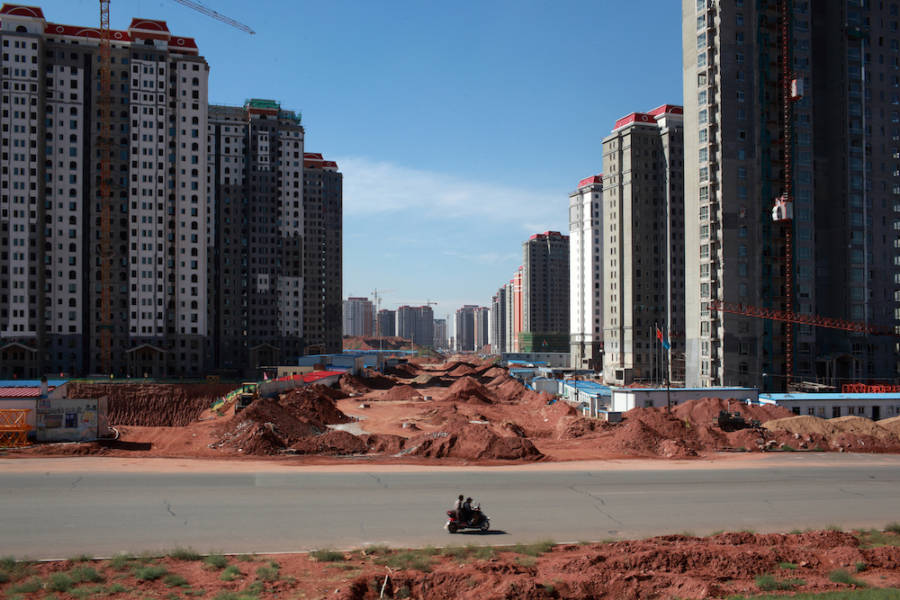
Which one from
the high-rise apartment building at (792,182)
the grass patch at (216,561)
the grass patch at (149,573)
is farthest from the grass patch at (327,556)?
the high-rise apartment building at (792,182)

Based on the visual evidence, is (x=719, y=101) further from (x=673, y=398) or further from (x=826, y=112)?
(x=673, y=398)

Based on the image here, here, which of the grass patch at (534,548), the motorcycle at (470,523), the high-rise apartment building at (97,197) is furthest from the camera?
the high-rise apartment building at (97,197)

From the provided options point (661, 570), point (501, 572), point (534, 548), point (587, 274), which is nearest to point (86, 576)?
point (501, 572)

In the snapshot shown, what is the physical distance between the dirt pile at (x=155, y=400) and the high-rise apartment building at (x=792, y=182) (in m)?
70.0

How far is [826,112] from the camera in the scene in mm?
97375

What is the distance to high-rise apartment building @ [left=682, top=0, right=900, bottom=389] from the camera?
86438 mm

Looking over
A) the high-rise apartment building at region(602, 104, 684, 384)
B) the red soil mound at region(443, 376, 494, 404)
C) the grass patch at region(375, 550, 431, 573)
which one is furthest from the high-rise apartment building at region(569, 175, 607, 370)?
the grass patch at region(375, 550, 431, 573)

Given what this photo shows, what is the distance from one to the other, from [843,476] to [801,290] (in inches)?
2395

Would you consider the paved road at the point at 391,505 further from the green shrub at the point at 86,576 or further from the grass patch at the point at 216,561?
the green shrub at the point at 86,576

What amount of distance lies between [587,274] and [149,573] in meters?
169

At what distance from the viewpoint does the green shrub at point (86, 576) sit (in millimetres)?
18922

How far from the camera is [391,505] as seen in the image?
29547 mm

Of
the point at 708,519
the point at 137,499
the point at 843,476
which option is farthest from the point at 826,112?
the point at 137,499

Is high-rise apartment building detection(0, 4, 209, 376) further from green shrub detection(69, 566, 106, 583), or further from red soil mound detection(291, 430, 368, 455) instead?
green shrub detection(69, 566, 106, 583)
